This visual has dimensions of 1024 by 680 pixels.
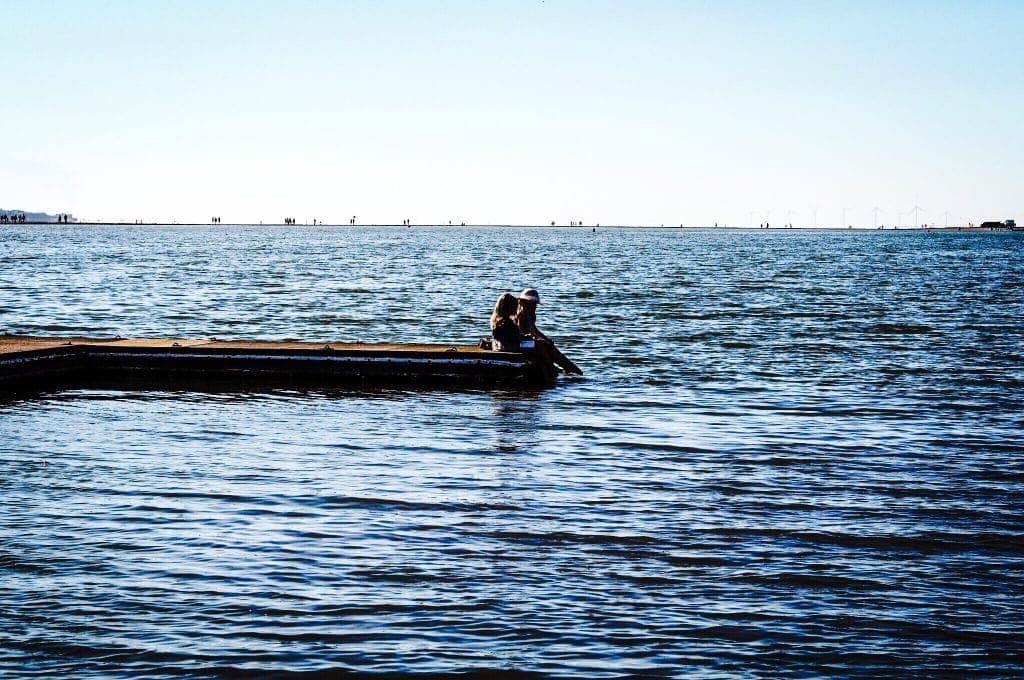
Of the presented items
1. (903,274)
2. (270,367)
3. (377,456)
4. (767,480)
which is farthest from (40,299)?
(903,274)

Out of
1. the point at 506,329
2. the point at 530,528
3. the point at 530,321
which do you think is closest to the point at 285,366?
the point at 506,329

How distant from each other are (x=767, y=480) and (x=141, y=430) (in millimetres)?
8272

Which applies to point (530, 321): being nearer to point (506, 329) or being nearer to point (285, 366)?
point (506, 329)

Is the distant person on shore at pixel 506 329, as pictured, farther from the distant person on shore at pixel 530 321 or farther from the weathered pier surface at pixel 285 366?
the weathered pier surface at pixel 285 366

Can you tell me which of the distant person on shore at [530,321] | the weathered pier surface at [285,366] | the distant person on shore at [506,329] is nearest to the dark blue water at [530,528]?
the distant person on shore at [530,321]

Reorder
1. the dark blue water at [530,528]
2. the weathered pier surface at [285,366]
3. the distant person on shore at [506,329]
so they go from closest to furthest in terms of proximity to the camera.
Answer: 1. the dark blue water at [530,528]
2. the weathered pier surface at [285,366]
3. the distant person on shore at [506,329]

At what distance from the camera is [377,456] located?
14.9 m

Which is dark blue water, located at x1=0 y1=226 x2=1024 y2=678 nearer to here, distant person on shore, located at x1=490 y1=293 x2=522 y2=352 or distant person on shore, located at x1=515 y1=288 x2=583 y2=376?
distant person on shore, located at x1=515 y1=288 x2=583 y2=376

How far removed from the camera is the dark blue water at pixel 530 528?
8.34m

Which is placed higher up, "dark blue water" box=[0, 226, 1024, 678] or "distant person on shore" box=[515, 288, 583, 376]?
"distant person on shore" box=[515, 288, 583, 376]

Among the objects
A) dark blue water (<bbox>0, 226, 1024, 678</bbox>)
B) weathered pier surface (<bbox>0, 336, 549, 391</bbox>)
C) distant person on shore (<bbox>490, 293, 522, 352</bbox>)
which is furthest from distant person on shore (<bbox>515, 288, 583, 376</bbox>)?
dark blue water (<bbox>0, 226, 1024, 678</bbox>)

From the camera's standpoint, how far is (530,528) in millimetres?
11422

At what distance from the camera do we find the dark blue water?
8.34m

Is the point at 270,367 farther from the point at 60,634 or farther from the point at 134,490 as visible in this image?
the point at 60,634
